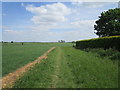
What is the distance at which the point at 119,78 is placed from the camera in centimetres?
571

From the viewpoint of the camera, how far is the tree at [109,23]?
38.3 meters

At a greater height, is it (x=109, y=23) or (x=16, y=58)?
(x=109, y=23)

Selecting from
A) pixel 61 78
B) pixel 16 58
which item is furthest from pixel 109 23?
pixel 61 78

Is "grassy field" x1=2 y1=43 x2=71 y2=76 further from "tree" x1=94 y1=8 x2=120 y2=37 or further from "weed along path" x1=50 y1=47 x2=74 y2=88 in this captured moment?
"tree" x1=94 y1=8 x2=120 y2=37

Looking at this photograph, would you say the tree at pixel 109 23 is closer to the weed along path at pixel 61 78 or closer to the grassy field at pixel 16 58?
the grassy field at pixel 16 58

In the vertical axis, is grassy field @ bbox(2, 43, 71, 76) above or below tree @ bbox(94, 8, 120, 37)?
below

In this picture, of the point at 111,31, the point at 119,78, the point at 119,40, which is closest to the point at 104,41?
the point at 119,40

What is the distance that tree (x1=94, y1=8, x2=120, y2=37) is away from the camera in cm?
3831

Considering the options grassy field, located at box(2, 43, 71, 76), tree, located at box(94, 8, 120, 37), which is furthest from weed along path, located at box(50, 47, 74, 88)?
tree, located at box(94, 8, 120, 37)

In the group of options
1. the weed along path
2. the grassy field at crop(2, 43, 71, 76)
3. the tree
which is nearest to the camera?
the weed along path

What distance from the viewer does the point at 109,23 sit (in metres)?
40.3

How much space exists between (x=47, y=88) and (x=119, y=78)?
10.1 feet

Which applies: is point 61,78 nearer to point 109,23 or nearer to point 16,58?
point 16,58

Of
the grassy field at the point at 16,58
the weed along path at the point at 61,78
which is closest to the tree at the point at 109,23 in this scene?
the grassy field at the point at 16,58
